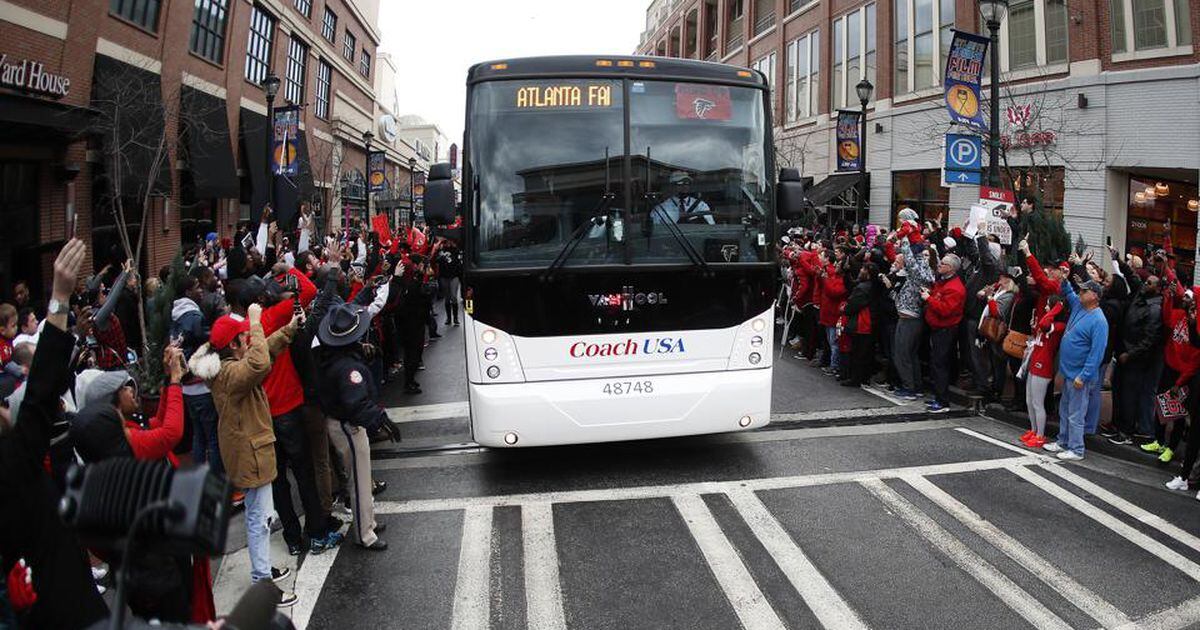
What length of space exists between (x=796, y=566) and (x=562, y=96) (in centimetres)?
431

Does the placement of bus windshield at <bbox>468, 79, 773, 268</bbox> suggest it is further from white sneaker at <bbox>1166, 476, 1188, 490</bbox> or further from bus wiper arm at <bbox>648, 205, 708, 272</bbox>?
A: white sneaker at <bbox>1166, 476, 1188, 490</bbox>

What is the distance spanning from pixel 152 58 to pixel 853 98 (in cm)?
2267

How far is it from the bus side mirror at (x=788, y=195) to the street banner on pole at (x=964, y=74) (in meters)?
7.06

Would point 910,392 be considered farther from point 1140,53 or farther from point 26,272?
point 26,272

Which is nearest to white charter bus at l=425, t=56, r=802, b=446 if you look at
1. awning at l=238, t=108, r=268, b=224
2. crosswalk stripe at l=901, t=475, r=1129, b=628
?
crosswalk stripe at l=901, t=475, r=1129, b=628

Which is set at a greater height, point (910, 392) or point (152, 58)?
point (152, 58)

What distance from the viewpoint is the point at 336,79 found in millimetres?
38000

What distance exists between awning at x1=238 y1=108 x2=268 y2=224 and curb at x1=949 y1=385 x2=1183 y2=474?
2256 centimetres

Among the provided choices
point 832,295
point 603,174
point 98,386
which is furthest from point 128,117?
point 98,386

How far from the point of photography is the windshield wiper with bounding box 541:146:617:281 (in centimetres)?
647

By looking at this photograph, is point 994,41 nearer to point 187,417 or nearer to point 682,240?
point 682,240

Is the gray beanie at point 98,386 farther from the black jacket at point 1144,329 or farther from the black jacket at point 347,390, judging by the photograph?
the black jacket at point 1144,329

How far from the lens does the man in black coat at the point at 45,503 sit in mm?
2473

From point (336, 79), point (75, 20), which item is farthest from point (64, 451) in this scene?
point (336, 79)
